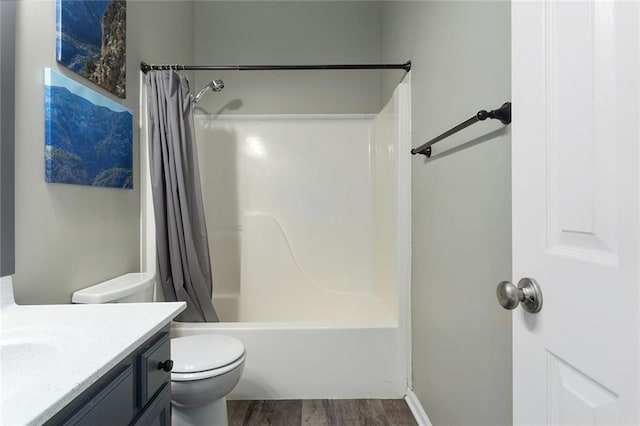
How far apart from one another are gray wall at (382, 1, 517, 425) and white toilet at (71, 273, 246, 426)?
87cm

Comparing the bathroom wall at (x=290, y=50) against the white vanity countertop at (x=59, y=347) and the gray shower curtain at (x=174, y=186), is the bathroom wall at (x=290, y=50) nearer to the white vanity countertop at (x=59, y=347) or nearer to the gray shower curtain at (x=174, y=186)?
the gray shower curtain at (x=174, y=186)

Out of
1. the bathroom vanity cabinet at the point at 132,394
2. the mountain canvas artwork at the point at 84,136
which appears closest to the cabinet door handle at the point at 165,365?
the bathroom vanity cabinet at the point at 132,394

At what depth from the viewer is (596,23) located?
1.48 feet

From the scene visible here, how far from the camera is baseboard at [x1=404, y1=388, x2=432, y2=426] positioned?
157cm

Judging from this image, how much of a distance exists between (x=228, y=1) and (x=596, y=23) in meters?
2.97

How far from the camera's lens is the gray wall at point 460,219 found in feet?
3.11

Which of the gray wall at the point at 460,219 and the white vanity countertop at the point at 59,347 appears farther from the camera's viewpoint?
the gray wall at the point at 460,219

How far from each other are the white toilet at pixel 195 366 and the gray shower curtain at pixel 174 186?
0.27 m

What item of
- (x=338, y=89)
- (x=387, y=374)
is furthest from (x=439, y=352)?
(x=338, y=89)

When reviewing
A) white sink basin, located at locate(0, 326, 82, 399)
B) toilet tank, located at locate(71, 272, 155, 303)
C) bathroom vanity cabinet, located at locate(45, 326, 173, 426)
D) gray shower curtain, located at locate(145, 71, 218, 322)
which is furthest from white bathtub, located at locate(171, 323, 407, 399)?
white sink basin, located at locate(0, 326, 82, 399)

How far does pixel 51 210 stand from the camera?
3.84ft

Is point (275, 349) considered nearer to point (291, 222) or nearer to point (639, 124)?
point (291, 222)

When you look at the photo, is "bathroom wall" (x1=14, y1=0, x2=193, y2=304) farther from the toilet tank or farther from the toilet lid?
the toilet lid

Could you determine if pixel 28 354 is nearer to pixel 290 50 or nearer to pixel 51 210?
pixel 51 210
